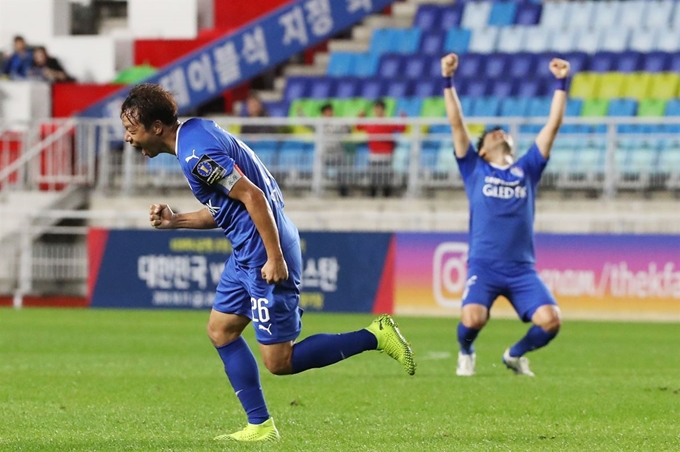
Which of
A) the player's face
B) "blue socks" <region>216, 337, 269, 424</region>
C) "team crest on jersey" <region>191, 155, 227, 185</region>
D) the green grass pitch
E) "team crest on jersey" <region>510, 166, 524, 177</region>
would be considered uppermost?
the player's face

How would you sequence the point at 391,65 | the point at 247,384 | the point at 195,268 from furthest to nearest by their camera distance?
the point at 391,65
the point at 195,268
the point at 247,384

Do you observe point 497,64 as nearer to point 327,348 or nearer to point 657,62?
point 657,62

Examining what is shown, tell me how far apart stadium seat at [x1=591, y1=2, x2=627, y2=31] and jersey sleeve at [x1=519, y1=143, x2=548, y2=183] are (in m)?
15.4

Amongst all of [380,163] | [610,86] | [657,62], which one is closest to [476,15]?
[610,86]

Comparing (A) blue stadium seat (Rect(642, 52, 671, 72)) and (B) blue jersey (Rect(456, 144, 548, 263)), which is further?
(A) blue stadium seat (Rect(642, 52, 671, 72))

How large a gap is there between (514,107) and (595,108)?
138 centimetres

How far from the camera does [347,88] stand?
26031 millimetres

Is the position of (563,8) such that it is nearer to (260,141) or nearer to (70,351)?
(260,141)

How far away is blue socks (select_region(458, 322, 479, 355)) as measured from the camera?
11.1m

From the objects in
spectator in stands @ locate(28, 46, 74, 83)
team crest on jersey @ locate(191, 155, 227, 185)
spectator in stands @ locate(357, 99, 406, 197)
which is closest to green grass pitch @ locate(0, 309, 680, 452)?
team crest on jersey @ locate(191, 155, 227, 185)

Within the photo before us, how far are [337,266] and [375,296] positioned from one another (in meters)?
0.73

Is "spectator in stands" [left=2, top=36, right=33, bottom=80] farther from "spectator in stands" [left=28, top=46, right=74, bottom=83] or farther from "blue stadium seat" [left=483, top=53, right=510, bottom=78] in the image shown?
"blue stadium seat" [left=483, top=53, right=510, bottom=78]

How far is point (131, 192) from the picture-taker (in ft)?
78.0

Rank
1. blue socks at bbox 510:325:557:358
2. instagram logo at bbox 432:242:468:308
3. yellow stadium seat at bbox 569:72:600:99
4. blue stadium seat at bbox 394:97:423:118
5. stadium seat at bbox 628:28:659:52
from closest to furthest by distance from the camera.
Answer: blue socks at bbox 510:325:557:358, instagram logo at bbox 432:242:468:308, yellow stadium seat at bbox 569:72:600:99, blue stadium seat at bbox 394:97:423:118, stadium seat at bbox 628:28:659:52
